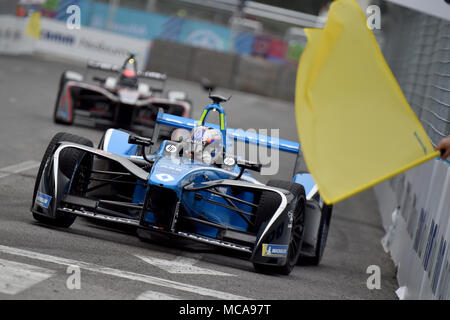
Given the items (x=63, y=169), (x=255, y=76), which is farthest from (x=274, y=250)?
(x=255, y=76)

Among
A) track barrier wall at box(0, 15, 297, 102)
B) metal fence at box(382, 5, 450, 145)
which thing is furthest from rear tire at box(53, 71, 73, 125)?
track barrier wall at box(0, 15, 297, 102)

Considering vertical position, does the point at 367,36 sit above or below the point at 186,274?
above

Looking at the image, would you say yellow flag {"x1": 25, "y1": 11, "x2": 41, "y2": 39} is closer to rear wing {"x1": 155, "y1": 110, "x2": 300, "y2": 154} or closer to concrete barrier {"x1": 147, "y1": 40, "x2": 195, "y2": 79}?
concrete barrier {"x1": 147, "y1": 40, "x2": 195, "y2": 79}

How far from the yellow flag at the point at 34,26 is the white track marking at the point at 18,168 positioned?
21.6m

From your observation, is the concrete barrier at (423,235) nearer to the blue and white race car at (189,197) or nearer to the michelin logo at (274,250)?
the blue and white race car at (189,197)

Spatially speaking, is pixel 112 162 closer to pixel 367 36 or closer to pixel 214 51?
pixel 367 36

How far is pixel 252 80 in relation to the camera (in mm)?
39031

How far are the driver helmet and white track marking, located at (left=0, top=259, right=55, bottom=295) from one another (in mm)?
2830

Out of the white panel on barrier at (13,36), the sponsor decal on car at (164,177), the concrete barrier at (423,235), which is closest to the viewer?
the concrete barrier at (423,235)

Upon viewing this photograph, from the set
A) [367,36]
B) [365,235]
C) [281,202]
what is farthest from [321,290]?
[365,235]

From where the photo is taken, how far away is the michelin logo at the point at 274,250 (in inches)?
320

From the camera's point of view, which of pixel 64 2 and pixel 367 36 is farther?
pixel 64 2

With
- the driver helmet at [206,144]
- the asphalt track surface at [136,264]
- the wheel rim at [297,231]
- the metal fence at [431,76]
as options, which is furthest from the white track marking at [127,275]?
the metal fence at [431,76]

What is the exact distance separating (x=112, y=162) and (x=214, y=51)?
29792mm
